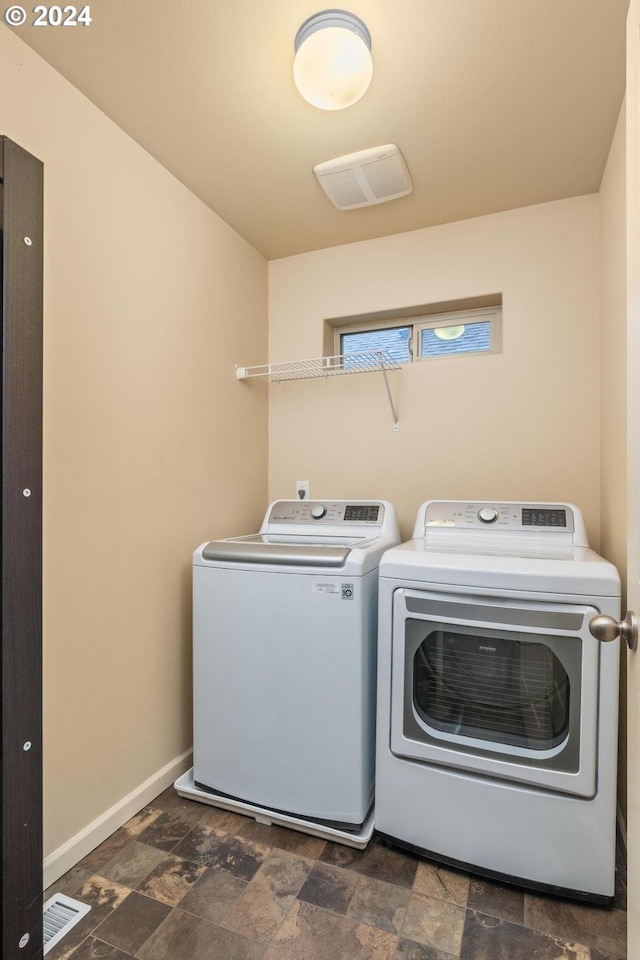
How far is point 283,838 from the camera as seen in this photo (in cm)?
159

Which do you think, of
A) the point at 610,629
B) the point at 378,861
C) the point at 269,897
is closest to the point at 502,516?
the point at 610,629

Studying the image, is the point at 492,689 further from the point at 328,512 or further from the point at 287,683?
the point at 328,512

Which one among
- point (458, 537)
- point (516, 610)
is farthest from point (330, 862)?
point (458, 537)

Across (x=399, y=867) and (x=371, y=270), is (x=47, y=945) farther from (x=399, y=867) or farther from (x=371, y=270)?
(x=371, y=270)

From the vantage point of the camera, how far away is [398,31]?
52.3 inches

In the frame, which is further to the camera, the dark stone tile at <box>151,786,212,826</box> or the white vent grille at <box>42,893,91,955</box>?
the dark stone tile at <box>151,786,212,826</box>

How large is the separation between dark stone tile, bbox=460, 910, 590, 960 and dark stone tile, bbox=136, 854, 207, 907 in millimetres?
769

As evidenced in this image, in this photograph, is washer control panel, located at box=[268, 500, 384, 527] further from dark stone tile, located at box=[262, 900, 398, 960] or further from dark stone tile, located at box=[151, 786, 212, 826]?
dark stone tile, located at box=[262, 900, 398, 960]

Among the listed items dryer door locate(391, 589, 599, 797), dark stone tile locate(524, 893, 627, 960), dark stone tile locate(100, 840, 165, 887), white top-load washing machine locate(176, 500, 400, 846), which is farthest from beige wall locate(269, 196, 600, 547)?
dark stone tile locate(100, 840, 165, 887)

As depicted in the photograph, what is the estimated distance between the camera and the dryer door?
131 cm

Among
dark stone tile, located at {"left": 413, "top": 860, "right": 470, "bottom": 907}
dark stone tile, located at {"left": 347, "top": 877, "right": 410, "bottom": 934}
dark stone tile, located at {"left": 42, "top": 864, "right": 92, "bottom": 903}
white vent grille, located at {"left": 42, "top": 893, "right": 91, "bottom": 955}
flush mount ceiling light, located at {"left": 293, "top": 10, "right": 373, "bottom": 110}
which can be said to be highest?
flush mount ceiling light, located at {"left": 293, "top": 10, "right": 373, "bottom": 110}

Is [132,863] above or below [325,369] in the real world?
below

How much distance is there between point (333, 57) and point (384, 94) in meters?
0.39

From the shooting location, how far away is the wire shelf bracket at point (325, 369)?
2338 mm
